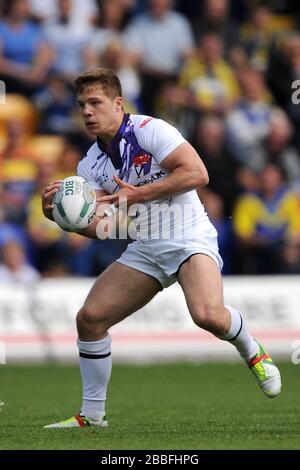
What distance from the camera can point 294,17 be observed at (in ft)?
65.1

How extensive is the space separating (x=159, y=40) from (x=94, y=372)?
37.2 feet

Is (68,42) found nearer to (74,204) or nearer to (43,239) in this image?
(43,239)

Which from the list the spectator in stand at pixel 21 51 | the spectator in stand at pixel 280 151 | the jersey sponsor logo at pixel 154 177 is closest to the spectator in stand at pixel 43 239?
the spectator in stand at pixel 21 51

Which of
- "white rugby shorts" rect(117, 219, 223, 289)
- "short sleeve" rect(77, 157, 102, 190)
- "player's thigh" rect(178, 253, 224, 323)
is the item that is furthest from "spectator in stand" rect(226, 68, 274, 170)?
"player's thigh" rect(178, 253, 224, 323)

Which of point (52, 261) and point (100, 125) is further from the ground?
point (100, 125)

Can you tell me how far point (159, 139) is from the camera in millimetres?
7637

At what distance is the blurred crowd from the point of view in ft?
53.2

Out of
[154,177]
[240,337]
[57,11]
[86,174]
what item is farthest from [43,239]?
[240,337]

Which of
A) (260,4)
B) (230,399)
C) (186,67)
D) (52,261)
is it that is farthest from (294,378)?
(260,4)

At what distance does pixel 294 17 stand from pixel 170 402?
11.2 metres

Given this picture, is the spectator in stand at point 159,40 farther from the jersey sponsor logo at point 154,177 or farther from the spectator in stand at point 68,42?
the jersey sponsor logo at point 154,177

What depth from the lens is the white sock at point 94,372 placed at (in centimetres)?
803

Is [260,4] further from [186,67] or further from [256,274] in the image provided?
[256,274]

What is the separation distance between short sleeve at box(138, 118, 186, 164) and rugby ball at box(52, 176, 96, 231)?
52 centimetres
